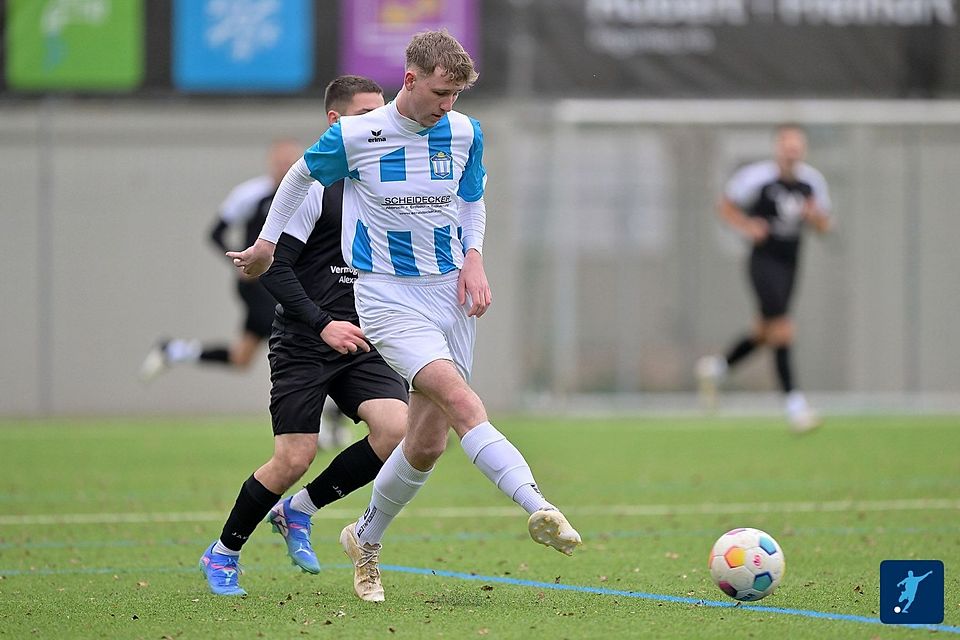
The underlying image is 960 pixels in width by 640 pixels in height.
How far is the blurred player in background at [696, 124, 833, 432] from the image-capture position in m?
13.2

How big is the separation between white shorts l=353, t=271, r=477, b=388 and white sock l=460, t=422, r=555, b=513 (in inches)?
12.6

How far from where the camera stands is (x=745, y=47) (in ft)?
55.8

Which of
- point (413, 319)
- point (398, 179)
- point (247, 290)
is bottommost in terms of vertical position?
point (247, 290)

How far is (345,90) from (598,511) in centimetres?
322

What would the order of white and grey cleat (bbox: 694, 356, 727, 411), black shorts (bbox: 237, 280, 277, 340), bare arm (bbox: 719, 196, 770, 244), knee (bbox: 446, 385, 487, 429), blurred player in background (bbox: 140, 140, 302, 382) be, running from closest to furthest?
knee (bbox: 446, 385, 487, 429) → blurred player in background (bbox: 140, 140, 302, 382) → black shorts (bbox: 237, 280, 277, 340) → bare arm (bbox: 719, 196, 770, 244) → white and grey cleat (bbox: 694, 356, 727, 411)

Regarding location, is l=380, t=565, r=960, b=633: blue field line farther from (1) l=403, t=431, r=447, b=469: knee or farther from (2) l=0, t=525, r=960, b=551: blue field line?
(2) l=0, t=525, r=960, b=551: blue field line

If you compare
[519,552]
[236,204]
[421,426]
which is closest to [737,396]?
[236,204]

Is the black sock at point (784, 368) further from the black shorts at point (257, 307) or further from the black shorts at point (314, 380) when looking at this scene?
the black shorts at point (314, 380)

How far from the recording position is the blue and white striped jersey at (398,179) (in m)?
5.49

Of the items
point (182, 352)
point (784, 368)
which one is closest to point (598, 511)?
point (784, 368)

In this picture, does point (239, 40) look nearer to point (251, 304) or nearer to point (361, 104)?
point (251, 304)

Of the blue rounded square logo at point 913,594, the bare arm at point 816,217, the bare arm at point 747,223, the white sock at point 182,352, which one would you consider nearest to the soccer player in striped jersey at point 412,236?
the blue rounded square logo at point 913,594

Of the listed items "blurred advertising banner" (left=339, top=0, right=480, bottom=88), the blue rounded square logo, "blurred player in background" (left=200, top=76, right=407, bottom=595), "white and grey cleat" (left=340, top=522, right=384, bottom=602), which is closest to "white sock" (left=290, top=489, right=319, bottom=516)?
"blurred player in background" (left=200, top=76, right=407, bottom=595)

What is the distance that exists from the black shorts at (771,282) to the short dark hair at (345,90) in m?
7.61
